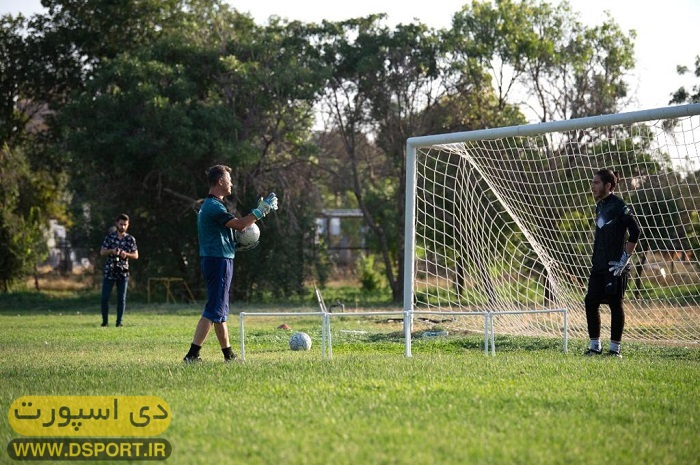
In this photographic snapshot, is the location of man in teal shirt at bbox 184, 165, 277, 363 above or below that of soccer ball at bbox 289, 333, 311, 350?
above

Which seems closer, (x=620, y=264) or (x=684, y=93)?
(x=620, y=264)

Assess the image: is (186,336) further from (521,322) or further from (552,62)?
(552,62)

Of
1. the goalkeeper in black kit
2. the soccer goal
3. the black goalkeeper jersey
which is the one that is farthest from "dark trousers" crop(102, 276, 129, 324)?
the black goalkeeper jersey

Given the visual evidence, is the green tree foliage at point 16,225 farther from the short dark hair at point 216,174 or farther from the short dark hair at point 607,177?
the short dark hair at point 607,177

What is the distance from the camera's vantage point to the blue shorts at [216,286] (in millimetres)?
8656

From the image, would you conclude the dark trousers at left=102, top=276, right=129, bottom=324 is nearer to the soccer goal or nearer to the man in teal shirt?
the soccer goal

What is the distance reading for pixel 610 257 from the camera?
31.4 feet

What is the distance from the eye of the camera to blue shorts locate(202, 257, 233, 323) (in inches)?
341

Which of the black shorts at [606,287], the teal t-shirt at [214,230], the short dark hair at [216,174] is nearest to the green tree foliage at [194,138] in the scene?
the short dark hair at [216,174]

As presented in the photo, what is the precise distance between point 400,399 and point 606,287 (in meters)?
3.99

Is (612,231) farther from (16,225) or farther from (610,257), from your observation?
(16,225)

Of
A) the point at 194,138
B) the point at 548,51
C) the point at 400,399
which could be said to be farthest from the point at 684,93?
the point at 400,399

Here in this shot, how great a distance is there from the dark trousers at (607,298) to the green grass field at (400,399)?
39 cm

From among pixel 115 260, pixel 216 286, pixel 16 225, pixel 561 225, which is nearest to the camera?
pixel 216 286
